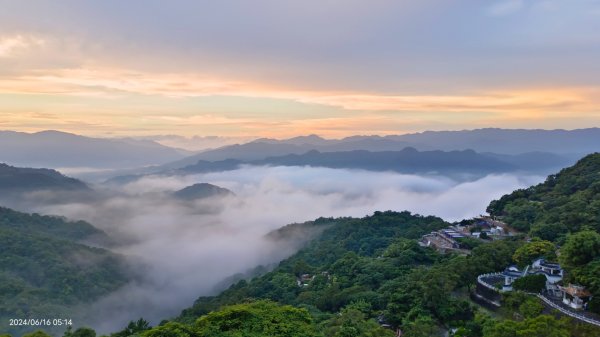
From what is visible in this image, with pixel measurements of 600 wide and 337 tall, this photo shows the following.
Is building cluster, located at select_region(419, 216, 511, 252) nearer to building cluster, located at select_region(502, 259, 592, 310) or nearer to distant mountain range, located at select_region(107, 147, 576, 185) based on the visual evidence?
building cluster, located at select_region(502, 259, 592, 310)

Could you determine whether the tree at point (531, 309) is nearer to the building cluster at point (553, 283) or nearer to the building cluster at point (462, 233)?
the building cluster at point (553, 283)

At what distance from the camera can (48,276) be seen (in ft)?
145

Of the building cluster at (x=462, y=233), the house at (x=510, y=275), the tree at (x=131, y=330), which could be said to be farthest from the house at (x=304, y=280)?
the house at (x=510, y=275)

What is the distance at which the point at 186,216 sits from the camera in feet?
348

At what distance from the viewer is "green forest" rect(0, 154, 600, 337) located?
11750mm

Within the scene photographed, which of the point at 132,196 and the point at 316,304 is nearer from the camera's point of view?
the point at 316,304

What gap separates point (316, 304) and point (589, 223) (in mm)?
14184

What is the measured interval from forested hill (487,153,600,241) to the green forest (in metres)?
0.08

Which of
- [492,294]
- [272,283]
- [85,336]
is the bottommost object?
[272,283]

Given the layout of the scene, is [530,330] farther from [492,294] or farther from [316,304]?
[316,304]

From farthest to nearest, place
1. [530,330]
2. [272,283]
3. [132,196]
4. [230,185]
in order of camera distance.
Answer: [230,185] → [132,196] → [272,283] → [530,330]

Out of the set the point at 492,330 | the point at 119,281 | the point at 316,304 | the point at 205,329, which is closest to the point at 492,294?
the point at 492,330

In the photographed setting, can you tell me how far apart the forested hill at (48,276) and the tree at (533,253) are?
32531 mm

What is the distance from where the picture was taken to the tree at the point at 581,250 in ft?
52.4
